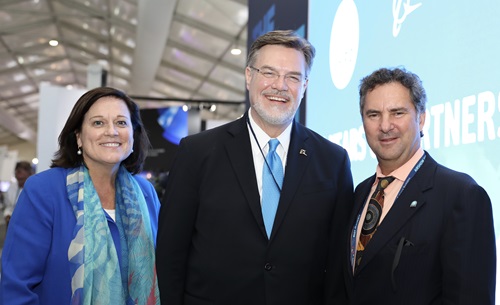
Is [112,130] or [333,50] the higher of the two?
[333,50]

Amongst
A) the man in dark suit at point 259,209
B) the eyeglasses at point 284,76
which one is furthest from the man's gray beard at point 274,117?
the eyeglasses at point 284,76

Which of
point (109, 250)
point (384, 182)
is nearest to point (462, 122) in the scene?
point (384, 182)

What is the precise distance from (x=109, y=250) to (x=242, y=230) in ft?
2.25

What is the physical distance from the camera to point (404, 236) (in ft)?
5.60

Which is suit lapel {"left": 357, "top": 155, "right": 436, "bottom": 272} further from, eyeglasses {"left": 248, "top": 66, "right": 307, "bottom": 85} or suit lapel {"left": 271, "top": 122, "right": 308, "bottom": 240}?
eyeglasses {"left": 248, "top": 66, "right": 307, "bottom": 85}

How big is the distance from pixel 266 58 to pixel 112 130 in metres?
0.74

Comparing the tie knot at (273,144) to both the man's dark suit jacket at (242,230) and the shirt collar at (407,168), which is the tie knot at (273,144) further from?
the shirt collar at (407,168)

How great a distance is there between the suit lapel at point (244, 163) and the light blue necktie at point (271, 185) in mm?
31

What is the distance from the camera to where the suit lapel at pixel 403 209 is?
5.64 feet

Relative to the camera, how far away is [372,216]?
1878 millimetres

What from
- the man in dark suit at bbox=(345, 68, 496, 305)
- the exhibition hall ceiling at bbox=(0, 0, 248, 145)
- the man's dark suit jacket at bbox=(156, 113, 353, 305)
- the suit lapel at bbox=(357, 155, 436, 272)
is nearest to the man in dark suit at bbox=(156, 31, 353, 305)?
the man's dark suit jacket at bbox=(156, 113, 353, 305)

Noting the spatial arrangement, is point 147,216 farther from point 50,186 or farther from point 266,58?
point 266,58

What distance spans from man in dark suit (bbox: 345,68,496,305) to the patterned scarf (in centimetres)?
93

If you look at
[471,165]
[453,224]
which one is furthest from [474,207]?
[471,165]
